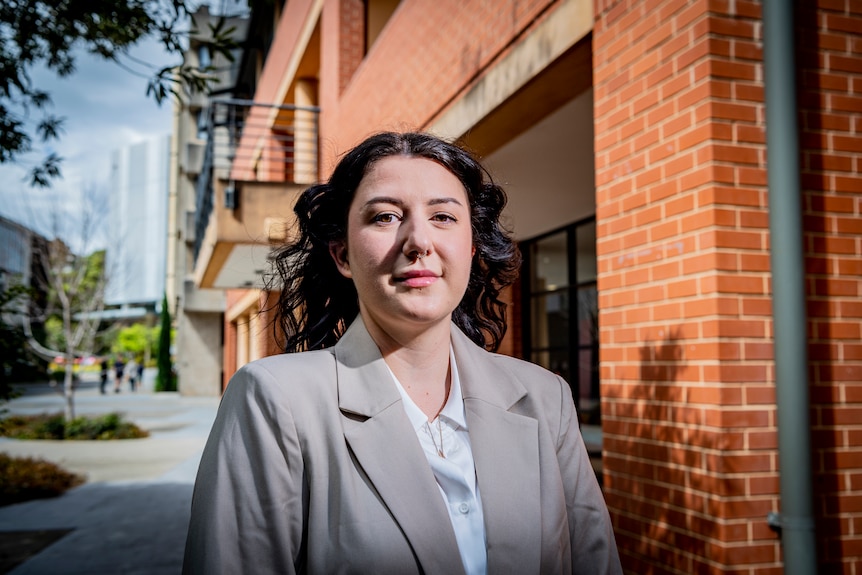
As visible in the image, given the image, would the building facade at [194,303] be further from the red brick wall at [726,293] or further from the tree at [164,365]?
the red brick wall at [726,293]

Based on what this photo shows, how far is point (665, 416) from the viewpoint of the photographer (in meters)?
3.50

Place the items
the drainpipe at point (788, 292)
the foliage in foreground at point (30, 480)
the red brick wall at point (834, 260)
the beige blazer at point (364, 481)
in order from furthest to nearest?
the foliage in foreground at point (30, 480)
the red brick wall at point (834, 260)
the drainpipe at point (788, 292)
the beige blazer at point (364, 481)

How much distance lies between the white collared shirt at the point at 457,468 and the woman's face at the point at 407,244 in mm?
171

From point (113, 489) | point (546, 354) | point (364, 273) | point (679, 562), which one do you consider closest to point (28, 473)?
point (113, 489)

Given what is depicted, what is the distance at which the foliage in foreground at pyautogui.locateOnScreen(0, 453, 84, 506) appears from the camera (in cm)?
991

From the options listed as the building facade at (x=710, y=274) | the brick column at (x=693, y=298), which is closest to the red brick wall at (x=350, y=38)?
the building facade at (x=710, y=274)

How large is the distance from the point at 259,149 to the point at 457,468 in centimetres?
1518

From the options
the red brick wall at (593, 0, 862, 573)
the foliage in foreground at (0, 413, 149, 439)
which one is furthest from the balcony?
the red brick wall at (593, 0, 862, 573)

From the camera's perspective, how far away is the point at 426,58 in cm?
707

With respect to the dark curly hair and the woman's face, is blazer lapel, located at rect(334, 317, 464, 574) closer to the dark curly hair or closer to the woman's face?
the woman's face

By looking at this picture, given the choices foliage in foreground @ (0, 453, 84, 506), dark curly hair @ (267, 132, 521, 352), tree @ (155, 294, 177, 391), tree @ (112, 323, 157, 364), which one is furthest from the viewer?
tree @ (112, 323, 157, 364)

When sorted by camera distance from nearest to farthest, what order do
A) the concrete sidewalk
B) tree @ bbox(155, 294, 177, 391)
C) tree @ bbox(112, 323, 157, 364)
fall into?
the concrete sidewalk, tree @ bbox(155, 294, 177, 391), tree @ bbox(112, 323, 157, 364)

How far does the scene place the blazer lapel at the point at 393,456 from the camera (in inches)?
58.5

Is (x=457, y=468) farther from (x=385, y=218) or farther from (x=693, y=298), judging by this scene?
(x=693, y=298)
